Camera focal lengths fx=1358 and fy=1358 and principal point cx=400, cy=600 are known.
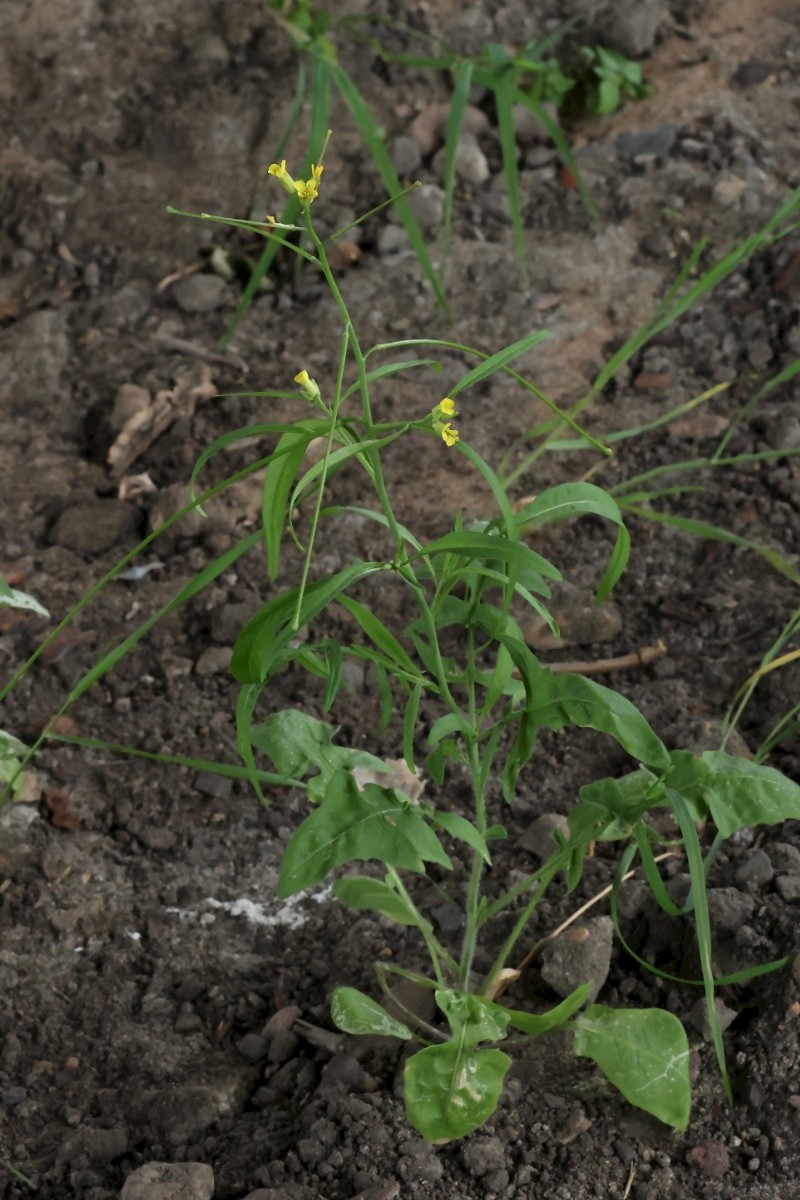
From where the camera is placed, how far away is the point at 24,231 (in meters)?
3.15

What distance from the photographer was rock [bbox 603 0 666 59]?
3.36m

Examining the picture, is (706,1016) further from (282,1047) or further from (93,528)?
(93,528)

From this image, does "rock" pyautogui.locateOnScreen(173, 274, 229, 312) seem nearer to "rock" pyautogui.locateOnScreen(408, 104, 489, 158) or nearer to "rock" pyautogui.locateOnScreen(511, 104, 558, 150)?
"rock" pyautogui.locateOnScreen(408, 104, 489, 158)

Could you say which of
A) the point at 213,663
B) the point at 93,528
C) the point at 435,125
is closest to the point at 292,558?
the point at 213,663

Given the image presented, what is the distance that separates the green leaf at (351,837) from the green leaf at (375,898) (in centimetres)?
28

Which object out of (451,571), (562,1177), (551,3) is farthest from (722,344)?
(562,1177)

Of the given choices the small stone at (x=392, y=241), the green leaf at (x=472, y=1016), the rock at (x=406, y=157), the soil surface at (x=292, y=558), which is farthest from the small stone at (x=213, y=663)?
the rock at (x=406, y=157)

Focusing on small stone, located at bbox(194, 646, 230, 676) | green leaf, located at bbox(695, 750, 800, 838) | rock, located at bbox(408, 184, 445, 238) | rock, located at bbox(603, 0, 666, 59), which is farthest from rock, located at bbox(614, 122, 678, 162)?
green leaf, located at bbox(695, 750, 800, 838)

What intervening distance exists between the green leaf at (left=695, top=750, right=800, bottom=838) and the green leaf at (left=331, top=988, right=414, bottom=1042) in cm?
51

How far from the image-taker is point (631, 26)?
3.36 meters

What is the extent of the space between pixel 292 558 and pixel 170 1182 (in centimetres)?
120

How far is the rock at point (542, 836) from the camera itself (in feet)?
6.73

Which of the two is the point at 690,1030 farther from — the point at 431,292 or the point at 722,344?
the point at 431,292

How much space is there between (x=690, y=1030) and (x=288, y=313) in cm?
184
